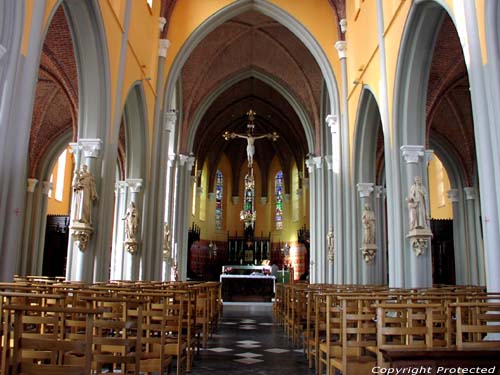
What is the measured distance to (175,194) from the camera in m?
21.3

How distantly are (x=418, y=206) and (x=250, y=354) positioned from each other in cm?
457

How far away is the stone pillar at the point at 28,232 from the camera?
17609 millimetres

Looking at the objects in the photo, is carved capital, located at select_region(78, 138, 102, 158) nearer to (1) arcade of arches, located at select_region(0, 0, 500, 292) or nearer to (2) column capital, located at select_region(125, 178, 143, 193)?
(1) arcade of arches, located at select_region(0, 0, 500, 292)

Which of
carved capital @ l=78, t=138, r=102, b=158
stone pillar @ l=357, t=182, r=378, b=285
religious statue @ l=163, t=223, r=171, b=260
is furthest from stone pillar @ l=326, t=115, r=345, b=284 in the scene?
carved capital @ l=78, t=138, r=102, b=158

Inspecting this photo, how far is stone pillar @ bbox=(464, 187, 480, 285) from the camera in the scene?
1780cm

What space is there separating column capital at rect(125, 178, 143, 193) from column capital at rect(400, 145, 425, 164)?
297 inches

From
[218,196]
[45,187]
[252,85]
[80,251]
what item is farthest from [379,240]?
[218,196]

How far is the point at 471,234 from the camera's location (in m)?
18.2

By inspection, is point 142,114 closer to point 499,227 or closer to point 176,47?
point 176,47

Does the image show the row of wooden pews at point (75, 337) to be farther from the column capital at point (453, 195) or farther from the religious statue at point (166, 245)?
the column capital at point (453, 195)

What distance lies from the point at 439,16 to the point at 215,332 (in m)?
7.81

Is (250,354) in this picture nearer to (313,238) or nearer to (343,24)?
(343,24)

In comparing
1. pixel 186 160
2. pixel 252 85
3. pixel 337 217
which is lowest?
pixel 337 217

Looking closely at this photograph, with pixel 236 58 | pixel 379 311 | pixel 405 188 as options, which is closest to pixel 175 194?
pixel 236 58
